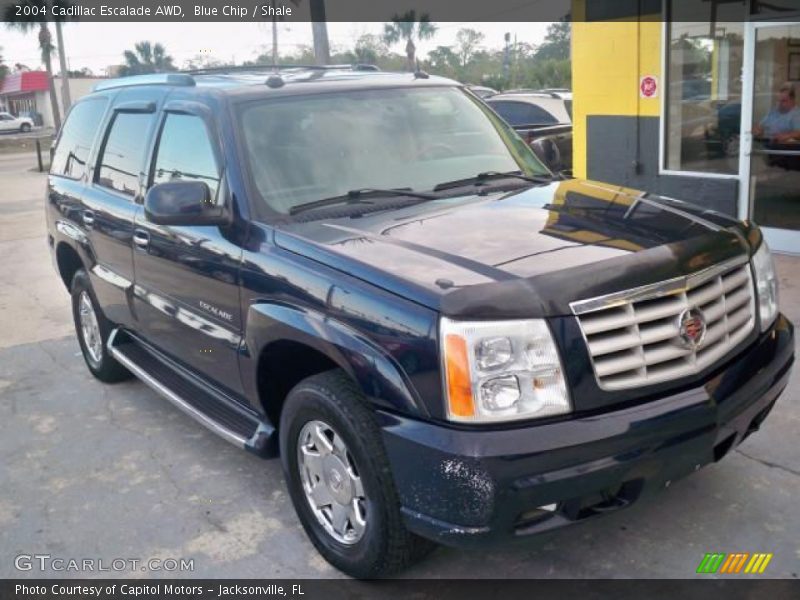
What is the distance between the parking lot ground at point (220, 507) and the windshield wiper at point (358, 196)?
143cm

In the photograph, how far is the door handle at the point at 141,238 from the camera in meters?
4.42

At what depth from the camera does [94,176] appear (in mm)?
5285

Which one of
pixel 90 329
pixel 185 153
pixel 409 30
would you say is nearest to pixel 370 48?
pixel 409 30

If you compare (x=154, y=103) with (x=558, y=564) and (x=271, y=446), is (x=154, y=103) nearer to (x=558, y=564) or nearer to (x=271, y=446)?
(x=271, y=446)

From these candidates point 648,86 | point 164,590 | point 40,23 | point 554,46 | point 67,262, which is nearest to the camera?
point 164,590

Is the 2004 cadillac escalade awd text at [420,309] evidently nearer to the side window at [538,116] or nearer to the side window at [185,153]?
the side window at [185,153]

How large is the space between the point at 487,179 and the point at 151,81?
2.14m

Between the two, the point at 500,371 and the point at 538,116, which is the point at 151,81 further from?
the point at 538,116

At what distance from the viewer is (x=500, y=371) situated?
8.72ft

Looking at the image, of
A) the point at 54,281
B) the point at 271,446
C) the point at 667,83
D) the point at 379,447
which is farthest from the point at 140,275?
the point at 667,83

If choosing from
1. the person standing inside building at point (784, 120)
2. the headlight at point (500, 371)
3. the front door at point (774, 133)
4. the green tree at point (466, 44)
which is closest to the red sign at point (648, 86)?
the front door at point (774, 133)

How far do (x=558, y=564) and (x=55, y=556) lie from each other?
2.18m

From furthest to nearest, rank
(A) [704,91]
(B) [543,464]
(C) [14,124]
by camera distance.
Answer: (C) [14,124] → (A) [704,91] → (B) [543,464]

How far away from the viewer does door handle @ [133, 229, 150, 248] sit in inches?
174
